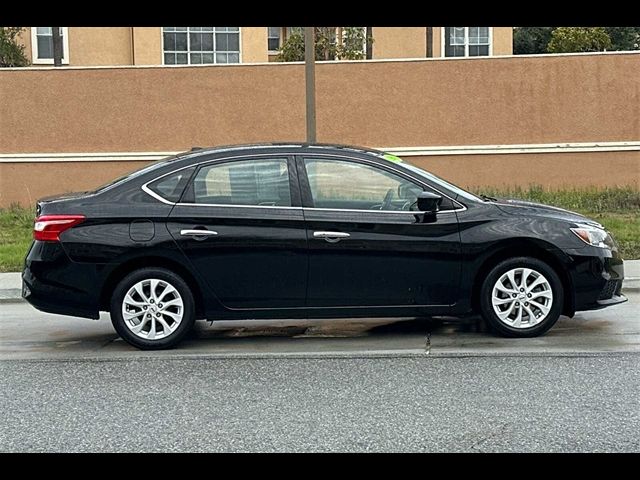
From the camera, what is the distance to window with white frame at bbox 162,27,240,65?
1172 inches

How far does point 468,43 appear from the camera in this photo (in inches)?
1212

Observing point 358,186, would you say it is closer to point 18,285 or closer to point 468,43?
point 18,285

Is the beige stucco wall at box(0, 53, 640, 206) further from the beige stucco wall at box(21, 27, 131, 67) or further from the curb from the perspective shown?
the curb

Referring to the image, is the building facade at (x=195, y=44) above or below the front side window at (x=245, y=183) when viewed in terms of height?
above

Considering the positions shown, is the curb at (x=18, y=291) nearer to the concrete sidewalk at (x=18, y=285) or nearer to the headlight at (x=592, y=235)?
the concrete sidewalk at (x=18, y=285)

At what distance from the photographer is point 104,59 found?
29.5 m

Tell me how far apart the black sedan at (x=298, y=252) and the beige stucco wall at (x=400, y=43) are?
21777 millimetres

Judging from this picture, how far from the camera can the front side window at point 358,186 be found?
789cm

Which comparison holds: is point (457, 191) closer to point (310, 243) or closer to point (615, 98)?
point (310, 243)

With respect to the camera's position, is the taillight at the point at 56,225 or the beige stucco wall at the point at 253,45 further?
the beige stucco wall at the point at 253,45

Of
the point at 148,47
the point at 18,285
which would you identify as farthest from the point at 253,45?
the point at 18,285

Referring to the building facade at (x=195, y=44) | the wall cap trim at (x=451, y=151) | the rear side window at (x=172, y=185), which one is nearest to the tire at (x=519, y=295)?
the rear side window at (x=172, y=185)

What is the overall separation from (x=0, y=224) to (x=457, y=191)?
10.8 meters
